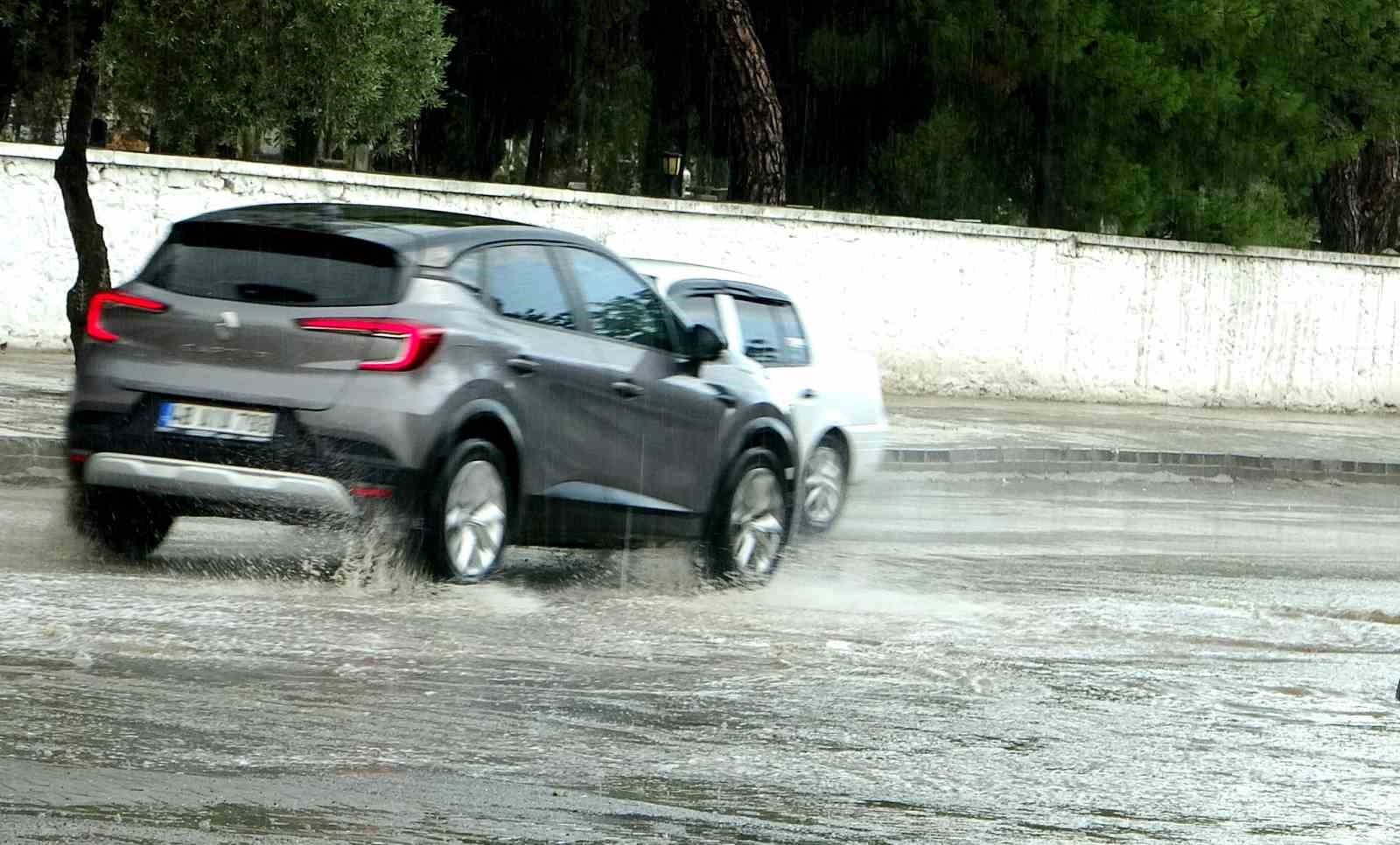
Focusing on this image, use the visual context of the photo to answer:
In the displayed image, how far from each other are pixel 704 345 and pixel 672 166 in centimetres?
2052

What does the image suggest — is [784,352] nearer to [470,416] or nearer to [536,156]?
[470,416]

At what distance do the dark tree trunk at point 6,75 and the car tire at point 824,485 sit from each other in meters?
12.2

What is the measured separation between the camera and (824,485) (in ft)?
44.7

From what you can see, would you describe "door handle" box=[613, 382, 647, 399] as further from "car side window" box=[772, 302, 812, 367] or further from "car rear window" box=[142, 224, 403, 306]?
"car side window" box=[772, 302, 812, 367]

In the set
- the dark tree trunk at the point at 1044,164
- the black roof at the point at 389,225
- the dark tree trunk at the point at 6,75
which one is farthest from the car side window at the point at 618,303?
the dark tree trunk at the point at 1044,164

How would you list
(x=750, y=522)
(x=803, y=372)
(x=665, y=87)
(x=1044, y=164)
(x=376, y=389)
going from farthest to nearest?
(x=665, y=87), (x=1044, y=164), (x=803, y=372), (x=750, y=522), (x=376, y=389)

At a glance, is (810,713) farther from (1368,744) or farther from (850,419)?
(850,419)

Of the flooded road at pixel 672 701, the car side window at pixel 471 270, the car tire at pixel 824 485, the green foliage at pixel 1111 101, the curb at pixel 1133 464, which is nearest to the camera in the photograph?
the flooded road at pixel 672 701

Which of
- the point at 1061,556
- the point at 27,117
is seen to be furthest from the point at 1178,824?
the point at 27,117

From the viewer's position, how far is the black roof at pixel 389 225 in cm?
964

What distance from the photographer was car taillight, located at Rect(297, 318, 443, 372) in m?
9.23

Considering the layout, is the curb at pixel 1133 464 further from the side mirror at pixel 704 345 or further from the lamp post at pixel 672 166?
the lamp post at pixel 672 166

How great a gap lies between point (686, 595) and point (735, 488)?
2.69 ft

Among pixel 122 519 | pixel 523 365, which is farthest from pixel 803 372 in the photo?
pixel 122 519
